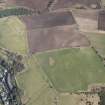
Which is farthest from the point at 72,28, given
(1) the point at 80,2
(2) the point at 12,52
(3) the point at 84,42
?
(2) the point at 12,52

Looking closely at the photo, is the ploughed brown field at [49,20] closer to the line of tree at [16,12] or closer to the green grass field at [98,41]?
the line of tree at [16,12]

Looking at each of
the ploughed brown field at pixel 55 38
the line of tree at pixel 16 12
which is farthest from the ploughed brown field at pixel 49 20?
the line of tree at pixel 16 12

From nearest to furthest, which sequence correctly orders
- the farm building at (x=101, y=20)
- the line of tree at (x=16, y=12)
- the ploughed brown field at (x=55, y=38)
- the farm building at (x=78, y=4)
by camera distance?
the ploughed brown field at (x=55, y=38), the farm building at (x=101, y=20), the line of tree at (x=16, y=12), the farm building at (x=78, y=4)

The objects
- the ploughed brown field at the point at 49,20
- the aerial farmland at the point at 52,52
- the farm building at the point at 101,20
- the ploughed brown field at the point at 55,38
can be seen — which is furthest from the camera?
the ploughed brown field at the point at 49,20

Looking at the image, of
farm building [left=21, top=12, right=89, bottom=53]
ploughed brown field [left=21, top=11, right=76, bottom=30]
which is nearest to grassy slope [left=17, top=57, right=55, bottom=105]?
farm building [left=21, top=12, right=89, bottom=53]

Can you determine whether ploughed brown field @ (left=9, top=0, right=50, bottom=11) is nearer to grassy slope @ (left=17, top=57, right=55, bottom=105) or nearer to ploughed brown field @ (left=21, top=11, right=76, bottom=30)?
ploughed brown field @ (left=21, top=11, right=76, bottom=30)

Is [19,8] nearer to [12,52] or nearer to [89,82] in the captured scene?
[12,52]
